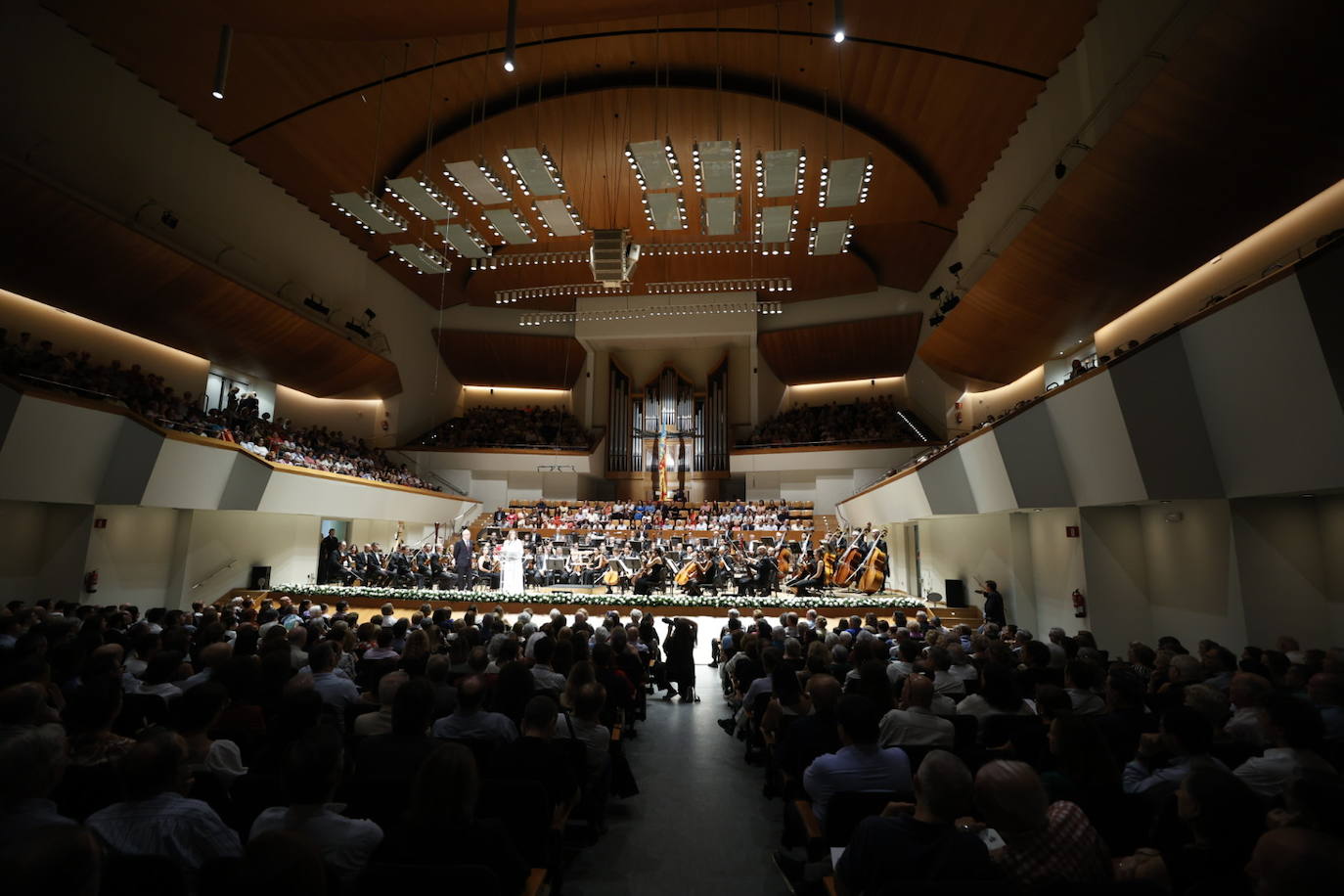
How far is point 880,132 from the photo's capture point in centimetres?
1227

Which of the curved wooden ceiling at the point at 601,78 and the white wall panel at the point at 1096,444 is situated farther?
the curved wooden ceiling at the point at 601,78

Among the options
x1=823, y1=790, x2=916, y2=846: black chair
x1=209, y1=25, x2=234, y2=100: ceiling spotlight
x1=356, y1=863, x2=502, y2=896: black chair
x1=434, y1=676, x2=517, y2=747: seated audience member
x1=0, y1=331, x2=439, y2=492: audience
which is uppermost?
x1=209, y1=25, x2=234, y2=100: ceiling spotlight

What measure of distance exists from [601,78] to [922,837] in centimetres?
1253

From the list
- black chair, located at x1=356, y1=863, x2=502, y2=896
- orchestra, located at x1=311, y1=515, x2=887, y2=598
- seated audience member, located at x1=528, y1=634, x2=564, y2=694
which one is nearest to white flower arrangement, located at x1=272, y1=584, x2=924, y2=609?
orchestra, located at x1=311, y1=515, x2=887, y2=598

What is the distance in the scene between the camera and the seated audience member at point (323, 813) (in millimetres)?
1992

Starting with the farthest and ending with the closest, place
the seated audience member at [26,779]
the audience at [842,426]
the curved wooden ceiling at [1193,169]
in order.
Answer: the audience at [842,426] < the curved wooden ceiling at [1193,169] < the seated audience member at [26,779]

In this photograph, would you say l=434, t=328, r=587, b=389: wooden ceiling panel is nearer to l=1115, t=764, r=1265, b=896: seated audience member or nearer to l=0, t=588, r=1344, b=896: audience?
l=0, t=588, r=1344, b=896: audience

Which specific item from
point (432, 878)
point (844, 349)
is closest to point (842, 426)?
point (844, 349)

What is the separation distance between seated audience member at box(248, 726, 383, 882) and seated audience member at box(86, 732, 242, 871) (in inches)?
5.3

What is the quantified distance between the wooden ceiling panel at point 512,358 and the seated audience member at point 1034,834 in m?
22.3

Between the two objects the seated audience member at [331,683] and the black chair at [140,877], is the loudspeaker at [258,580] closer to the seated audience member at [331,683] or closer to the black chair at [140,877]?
the seated audience member at [331,683]

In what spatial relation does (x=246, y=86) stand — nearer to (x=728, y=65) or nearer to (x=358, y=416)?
(x=728, y=65)

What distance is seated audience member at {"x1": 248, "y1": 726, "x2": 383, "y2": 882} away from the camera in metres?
1.99

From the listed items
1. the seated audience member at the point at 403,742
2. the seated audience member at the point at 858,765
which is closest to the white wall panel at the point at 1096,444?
the seated audience member at the point at 858,765
